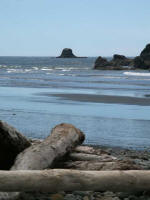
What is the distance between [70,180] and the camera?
609 centimetres

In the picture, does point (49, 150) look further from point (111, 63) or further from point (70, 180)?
point (111, 63)

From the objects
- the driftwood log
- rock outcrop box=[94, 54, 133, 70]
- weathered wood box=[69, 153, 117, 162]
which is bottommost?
rock outcrop box=[94, 54, 133, 70]

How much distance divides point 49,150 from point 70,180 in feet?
6.57

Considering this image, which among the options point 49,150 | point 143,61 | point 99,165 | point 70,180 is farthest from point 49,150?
point 143,61

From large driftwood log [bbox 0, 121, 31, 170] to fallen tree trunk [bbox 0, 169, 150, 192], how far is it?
1945 millimetres

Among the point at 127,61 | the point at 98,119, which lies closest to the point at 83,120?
the point at 98,119

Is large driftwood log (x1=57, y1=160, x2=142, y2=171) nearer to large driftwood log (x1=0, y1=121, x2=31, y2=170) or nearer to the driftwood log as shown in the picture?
the driftwood log

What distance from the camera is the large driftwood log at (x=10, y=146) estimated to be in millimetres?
7914

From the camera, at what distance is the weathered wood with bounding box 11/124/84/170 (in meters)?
7.57

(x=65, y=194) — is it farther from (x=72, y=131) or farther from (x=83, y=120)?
(x=83, y=120)

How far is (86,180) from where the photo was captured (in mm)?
6129

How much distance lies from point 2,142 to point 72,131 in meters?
1.82

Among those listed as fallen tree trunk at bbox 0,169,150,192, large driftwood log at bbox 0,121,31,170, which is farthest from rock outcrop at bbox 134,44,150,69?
fallen tree trunk at bbox 0,169,150,192

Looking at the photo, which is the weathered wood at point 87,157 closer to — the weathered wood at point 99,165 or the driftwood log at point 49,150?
the driftwood log at point 49,150
